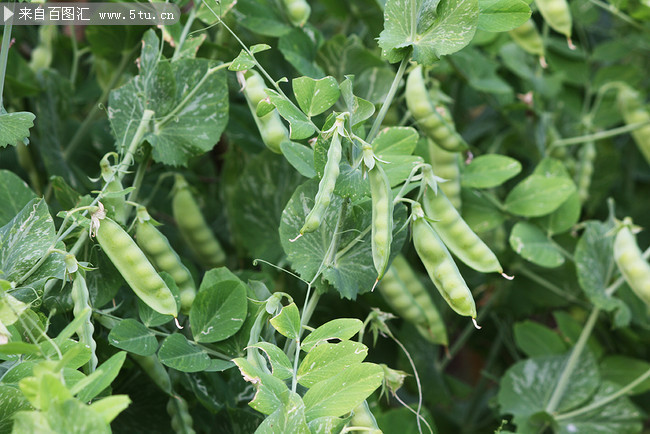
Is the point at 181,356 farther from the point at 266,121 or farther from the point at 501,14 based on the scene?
the point at 501,14

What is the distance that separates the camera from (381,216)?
0.59 m

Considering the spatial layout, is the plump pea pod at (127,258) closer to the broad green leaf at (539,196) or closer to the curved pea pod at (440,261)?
the curved pea pod at (440,261)

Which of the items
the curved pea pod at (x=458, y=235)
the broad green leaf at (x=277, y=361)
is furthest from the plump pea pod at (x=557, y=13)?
the broad green leaf at (x=277, y=361)

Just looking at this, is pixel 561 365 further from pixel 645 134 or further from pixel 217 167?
pixel 217 167

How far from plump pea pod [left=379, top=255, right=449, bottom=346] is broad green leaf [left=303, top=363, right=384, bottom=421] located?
254 millimetres

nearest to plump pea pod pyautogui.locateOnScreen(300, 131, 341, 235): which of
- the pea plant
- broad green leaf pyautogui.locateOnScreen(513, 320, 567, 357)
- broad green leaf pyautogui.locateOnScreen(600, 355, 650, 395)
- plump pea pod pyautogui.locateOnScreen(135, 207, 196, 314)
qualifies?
the pea plant

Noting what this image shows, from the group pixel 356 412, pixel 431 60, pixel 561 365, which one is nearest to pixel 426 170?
pixel 431 60

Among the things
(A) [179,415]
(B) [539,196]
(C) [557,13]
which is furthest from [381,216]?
(C) [557,13]

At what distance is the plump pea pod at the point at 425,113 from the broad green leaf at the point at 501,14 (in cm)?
12

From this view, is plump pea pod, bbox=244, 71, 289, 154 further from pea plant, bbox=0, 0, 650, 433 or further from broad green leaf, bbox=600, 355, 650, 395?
broad green leaf, bbox=600, 355, 650, 395

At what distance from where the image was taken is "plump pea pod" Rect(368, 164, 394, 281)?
59 cm

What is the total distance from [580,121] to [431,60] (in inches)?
29.5

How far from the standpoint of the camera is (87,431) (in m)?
0.43

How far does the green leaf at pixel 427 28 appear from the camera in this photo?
2.03 feet
